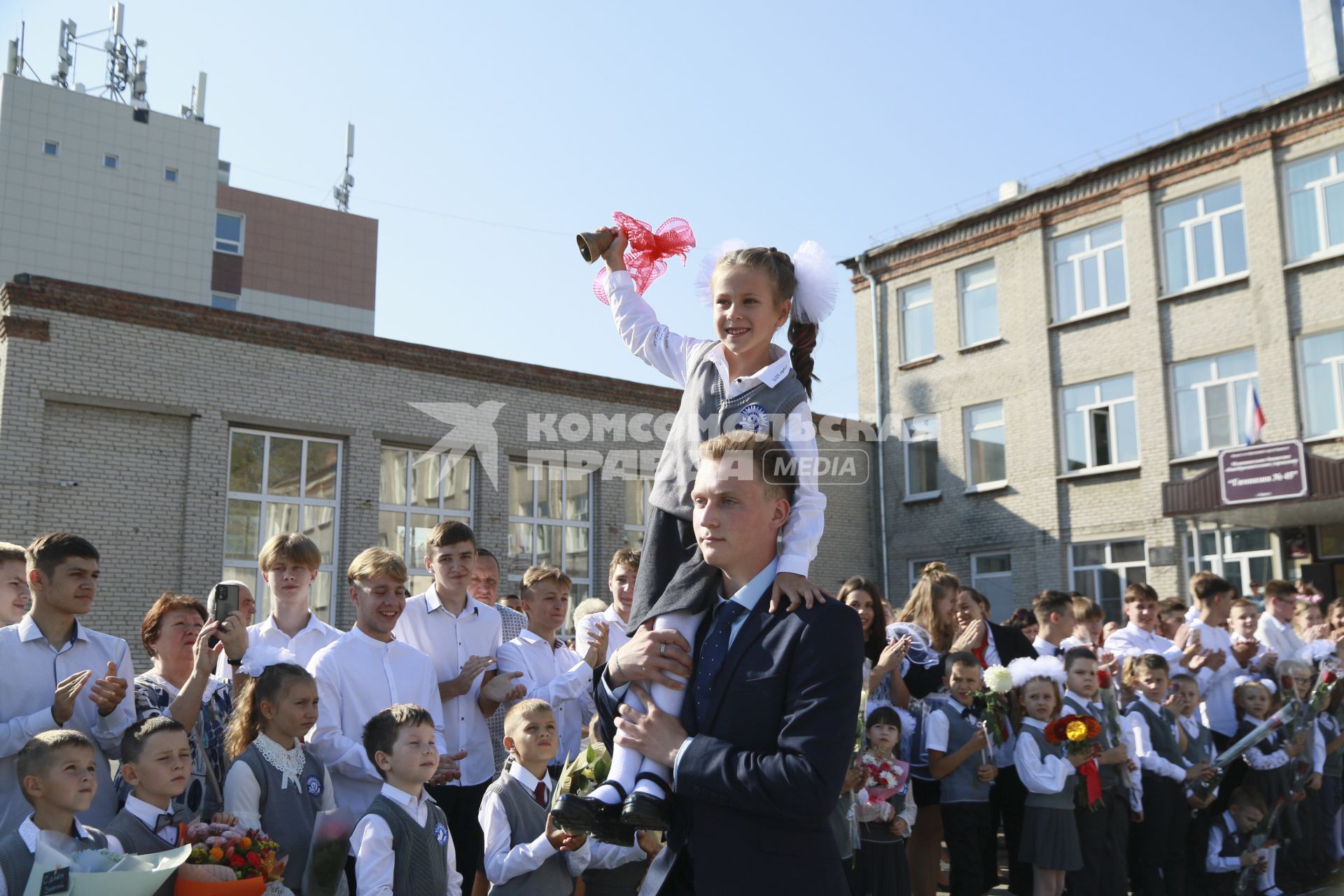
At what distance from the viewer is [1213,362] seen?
19.8 meters

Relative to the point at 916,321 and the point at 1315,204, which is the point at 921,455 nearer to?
the point at 916,321

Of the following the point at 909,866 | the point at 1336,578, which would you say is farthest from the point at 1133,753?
the point at 1336,578

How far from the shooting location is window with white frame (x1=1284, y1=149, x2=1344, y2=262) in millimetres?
18172

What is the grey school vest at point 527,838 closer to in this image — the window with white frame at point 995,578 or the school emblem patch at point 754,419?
the school emblem patch at point 754,419

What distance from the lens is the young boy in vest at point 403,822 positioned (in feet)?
13.3

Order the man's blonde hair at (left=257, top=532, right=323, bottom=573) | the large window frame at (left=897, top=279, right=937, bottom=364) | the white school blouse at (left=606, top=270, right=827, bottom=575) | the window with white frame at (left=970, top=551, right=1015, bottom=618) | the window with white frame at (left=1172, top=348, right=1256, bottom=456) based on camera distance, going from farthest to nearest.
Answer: the large window frame at (left=897, top=279, right=937, bottom=364), the window with white frame at (left=970, top=551, right=1015, bottom=618), the window with white frame at (left=1172, top=348, right=1256, bottom=456), the man's blonde hair at (left=257, top=532, right=323, bottom=573), the white school blouse at (left=606, top=270, right=827, bottom=575)

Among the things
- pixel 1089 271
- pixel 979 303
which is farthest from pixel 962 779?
pixel 979 303

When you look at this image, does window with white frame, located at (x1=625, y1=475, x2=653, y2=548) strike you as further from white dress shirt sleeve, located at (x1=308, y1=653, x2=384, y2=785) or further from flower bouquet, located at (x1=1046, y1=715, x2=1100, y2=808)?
white dress shirt sleeve, located at (x1=308, y1=653, x2=384, y2=785)

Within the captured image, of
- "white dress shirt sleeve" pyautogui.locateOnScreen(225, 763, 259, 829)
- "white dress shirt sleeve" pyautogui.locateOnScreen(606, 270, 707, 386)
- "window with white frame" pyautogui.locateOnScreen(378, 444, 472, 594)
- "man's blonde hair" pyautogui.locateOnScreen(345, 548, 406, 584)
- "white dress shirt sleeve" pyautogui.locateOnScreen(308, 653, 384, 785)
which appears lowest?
"white dress shirt sleeve" pyautogui.locateOnScreen(225, 763, 259, 829)

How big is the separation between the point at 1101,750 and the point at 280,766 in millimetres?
4828

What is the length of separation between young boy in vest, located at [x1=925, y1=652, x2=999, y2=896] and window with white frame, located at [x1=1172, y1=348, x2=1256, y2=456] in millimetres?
14759

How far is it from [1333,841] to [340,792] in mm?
7986

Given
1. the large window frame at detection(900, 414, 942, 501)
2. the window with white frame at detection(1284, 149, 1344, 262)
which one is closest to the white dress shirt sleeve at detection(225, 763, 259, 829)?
the window with white frame at detection(1284, 149, 1344, 262)

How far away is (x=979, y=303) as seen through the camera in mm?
23828
